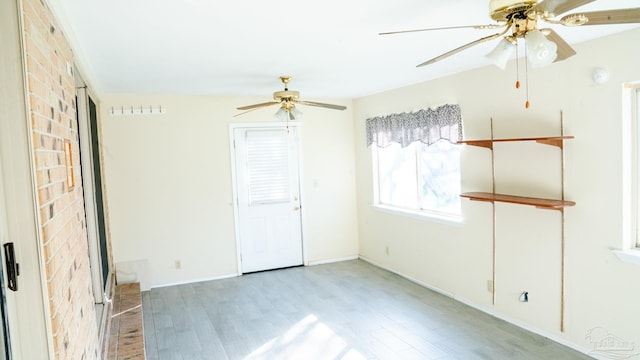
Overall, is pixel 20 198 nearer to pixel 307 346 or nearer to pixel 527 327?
pixel 307 346

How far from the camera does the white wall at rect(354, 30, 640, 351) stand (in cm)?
301

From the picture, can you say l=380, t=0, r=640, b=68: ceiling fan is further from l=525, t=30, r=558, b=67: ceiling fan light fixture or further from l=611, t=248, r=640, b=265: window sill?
l=611, t=248, r=640, b=265: window sill

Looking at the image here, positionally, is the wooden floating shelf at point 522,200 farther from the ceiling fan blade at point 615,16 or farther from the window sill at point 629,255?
the ceiling fan blade at point 615,16

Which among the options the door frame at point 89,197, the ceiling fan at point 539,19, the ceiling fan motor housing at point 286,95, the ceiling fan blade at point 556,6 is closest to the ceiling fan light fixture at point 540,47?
the ceiling fan at point 539,19

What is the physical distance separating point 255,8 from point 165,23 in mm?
577

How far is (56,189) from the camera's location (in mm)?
1628

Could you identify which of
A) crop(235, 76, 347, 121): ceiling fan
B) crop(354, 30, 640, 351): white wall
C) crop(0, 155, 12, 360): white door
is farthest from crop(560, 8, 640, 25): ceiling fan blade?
crop(235, 76, 347, 121): ceiling fan

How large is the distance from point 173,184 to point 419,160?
3115mm

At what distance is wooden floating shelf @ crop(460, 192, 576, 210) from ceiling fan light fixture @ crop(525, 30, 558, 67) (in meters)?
1.78

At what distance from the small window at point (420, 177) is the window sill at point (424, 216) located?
0.06m

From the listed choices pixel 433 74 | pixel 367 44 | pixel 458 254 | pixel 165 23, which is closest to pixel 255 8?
pixel 165 23

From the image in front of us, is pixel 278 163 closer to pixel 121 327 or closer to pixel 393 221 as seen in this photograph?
pixel 393 221

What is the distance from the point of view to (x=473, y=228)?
13.8ft

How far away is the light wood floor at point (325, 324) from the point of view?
3412 millimetres
